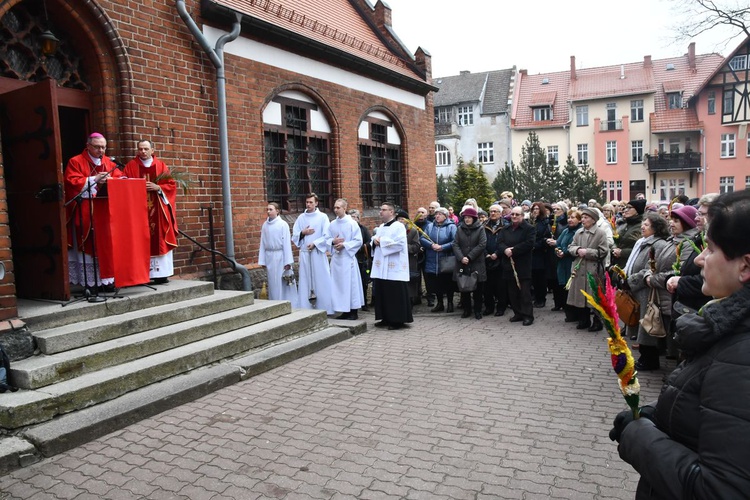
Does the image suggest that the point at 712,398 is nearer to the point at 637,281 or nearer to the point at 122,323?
the point at 637,281

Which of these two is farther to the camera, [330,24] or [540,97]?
[540,97]

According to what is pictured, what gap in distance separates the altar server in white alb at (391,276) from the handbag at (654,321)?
3.72 metres

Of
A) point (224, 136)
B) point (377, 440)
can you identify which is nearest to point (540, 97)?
point (224, 136)

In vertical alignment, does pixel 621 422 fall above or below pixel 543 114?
below

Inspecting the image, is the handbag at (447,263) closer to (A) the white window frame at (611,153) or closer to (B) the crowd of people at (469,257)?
(B) the crowd of people at (469,257)

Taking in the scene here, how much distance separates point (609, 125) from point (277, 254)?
41320mm

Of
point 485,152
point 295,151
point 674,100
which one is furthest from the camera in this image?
point 485,152

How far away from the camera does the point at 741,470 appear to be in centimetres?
148

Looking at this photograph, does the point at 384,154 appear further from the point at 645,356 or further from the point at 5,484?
the point at 5,484

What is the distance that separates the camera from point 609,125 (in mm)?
44312

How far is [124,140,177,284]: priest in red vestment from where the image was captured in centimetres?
724

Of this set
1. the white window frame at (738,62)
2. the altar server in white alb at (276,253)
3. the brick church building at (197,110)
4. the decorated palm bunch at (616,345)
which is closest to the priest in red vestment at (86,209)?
the brick church building at (197,110)

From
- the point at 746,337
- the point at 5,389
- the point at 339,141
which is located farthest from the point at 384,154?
the point at 746,337

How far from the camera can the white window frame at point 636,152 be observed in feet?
146
